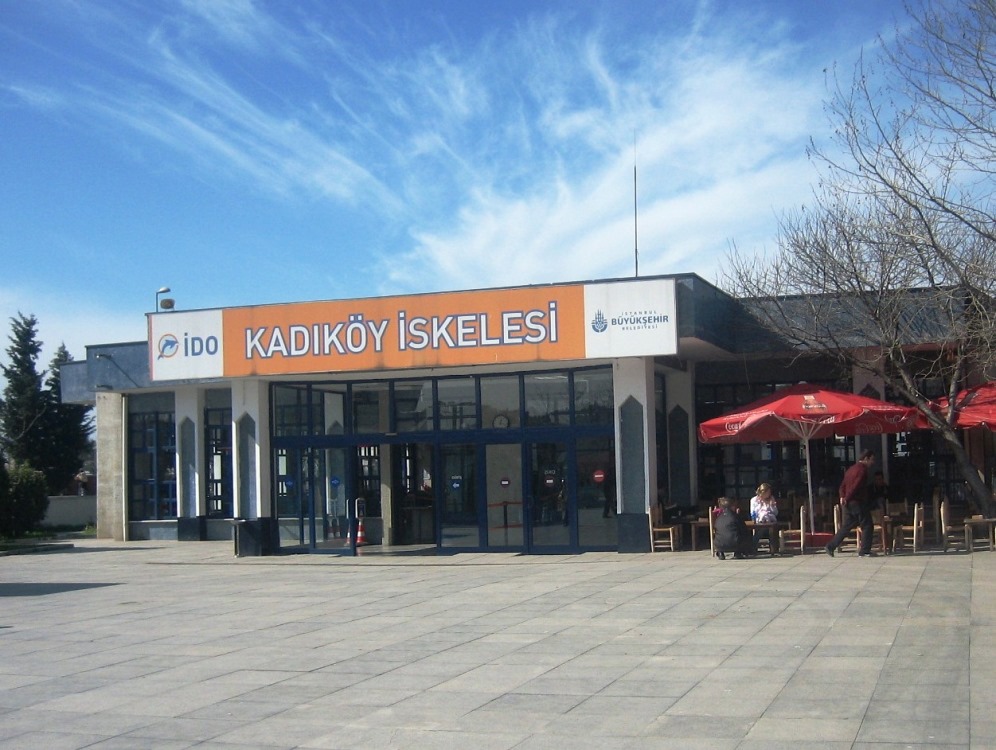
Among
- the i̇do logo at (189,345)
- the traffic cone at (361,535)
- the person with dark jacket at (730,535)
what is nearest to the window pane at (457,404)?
the traffic cone at (361,535)

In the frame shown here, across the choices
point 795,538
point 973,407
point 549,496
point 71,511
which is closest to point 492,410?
point 549,496

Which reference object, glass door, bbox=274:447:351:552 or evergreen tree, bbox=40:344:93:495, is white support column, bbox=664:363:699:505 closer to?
glass door, bbox=274:447:351:552

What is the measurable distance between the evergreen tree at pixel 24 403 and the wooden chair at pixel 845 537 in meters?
41.8

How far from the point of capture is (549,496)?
21297 mm

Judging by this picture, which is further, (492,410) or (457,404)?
(457,404)

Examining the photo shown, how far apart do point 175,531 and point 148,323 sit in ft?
28.0

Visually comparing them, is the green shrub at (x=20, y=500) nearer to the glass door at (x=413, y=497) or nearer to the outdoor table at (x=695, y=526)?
the glass door at (x=413, y=497)

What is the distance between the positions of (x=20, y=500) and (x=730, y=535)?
23.0 m

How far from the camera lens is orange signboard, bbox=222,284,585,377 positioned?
1981 centimetres

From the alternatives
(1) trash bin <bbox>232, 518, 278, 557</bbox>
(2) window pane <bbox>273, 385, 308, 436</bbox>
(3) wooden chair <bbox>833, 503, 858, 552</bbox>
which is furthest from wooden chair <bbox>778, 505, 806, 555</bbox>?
(1) trash bin <bbox>232, 518, 278, 557</bbox>

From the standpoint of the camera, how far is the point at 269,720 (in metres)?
8.23

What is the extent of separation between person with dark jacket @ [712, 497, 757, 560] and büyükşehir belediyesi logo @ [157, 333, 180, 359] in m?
11.5

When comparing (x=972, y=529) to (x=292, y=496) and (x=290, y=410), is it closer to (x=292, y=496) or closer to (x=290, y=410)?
(x=292, y=496)

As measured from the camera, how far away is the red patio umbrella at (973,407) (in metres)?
18.5
